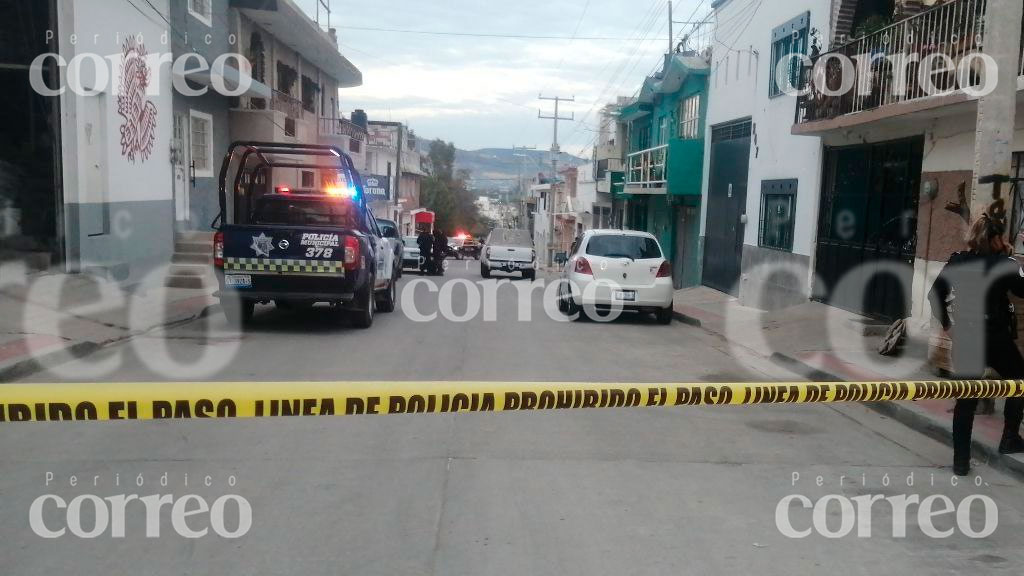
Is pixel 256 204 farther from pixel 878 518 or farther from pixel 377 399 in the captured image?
pixel 878 518

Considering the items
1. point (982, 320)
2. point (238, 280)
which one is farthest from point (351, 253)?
point (982, 320)

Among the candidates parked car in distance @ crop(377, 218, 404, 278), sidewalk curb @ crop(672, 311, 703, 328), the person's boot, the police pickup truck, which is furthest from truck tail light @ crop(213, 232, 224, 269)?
the person's boot

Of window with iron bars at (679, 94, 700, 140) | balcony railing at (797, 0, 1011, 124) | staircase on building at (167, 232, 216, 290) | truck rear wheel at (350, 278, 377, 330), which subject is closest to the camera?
balcony railing at (797, 0, 1011, 124)

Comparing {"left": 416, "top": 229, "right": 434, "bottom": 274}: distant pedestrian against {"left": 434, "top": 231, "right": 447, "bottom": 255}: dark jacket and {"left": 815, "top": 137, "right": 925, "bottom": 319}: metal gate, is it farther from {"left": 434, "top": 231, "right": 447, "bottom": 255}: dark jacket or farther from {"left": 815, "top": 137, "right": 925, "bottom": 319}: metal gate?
{"left": 815, "top": 137, "right": 925, "bottom": 319}: metal gate

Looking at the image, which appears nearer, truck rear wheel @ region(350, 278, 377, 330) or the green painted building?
truck rear wheel @ region(350, 278, 377, 330)

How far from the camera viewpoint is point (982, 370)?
5875mm

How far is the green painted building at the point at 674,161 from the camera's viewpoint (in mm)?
23797

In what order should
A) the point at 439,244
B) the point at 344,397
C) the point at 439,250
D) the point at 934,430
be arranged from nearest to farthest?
the point at 344,397 → the point at 934,430 → the point at 439,244 → the point at 439,250

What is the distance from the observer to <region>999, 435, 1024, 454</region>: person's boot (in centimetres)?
583

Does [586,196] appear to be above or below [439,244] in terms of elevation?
above

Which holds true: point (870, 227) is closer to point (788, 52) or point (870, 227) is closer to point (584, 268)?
point (584, 268)

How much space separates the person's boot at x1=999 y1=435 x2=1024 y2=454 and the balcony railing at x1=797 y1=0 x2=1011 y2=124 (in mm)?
4719

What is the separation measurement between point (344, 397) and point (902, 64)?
33.2 ft

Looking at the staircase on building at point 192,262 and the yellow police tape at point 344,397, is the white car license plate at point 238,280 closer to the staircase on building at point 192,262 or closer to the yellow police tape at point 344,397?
the staircase on building at point 192,262
